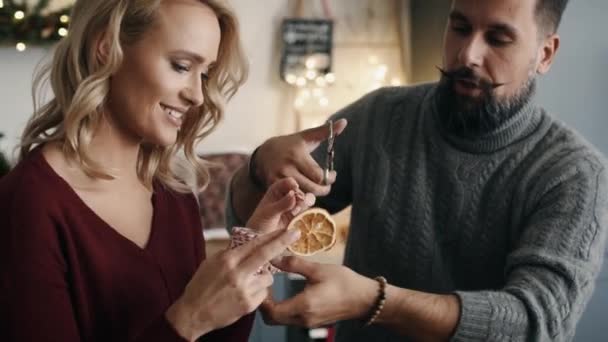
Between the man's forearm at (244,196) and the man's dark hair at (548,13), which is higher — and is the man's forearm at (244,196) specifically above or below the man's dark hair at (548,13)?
below

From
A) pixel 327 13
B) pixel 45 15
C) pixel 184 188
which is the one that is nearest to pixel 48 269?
pixel 184 188

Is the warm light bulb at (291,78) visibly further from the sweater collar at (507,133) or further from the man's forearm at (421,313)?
the man's forearm at (421,313)

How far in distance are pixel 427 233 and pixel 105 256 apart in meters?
0.72

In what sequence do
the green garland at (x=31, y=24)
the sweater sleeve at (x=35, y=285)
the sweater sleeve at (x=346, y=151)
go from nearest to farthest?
the sweater sleeve at (x=35, y=285) < the sweater sleeve at (x=346, y=151) < the green garland at (x=31, y=24)

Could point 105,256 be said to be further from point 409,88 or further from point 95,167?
point 409,88

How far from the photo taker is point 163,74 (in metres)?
1.23

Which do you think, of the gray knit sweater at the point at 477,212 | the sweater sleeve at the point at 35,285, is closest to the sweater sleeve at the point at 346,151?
the gray knit sweater at the point at 477,212

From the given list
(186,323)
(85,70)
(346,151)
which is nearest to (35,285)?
(186,323)

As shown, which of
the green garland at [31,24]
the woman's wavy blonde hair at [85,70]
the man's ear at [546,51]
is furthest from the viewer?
the green garland at [31,24]

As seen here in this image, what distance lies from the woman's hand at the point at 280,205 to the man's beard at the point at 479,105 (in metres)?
0.46

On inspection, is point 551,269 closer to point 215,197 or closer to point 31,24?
point 215,197

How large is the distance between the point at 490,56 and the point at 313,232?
0.56m

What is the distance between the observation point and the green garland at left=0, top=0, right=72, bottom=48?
10.8 ft

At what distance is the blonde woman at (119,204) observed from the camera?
1.08 metres
